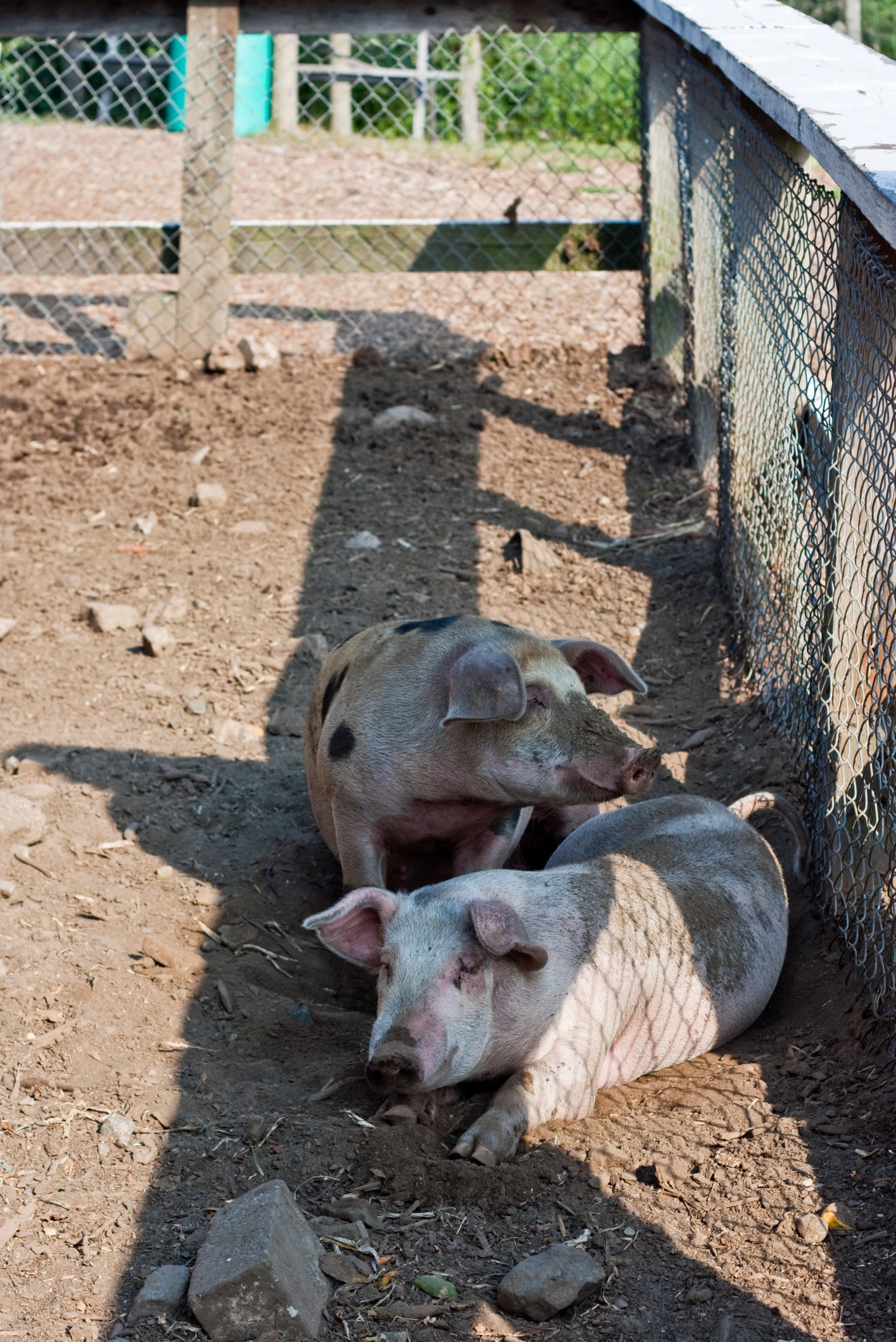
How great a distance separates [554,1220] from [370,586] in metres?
3.41

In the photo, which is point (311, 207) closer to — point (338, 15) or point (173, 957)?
point (338, 15)

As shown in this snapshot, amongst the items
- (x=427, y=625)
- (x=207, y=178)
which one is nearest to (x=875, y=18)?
(x=207, y=178)

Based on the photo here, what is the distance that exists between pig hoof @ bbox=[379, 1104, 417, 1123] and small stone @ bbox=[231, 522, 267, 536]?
3622mm

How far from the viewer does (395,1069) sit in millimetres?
2959

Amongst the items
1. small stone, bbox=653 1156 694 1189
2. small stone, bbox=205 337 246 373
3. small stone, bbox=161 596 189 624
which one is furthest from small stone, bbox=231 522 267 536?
small stone, bbox=653 1156 694 1189

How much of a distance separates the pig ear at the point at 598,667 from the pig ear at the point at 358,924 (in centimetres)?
98

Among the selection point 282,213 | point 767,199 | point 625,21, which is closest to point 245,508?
point 767,199

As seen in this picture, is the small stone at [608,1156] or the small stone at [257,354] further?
the small stone at [257,354]

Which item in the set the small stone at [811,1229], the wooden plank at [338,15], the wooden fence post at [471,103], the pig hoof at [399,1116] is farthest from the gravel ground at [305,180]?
the small stone at [811,1229]

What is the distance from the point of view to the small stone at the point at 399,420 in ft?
23.9

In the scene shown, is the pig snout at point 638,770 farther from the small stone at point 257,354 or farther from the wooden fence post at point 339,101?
the wooden fence post at point 339,101

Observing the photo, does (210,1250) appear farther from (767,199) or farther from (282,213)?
(282,213)

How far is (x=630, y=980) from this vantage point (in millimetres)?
3439

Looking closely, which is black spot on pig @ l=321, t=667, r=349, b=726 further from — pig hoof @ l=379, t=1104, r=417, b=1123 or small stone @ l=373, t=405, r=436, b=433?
small stone @ l=373, t=405, r=436, b=433
